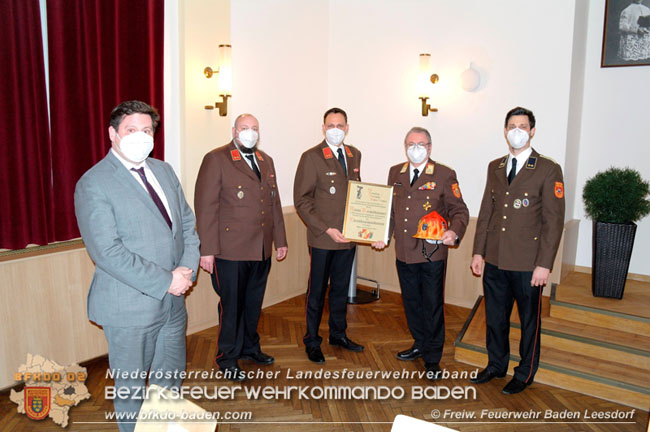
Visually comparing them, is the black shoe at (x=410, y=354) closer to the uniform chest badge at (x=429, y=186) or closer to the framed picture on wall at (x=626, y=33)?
the uniform chest badge at (x=429, y=186)

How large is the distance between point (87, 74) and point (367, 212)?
2.12 meters

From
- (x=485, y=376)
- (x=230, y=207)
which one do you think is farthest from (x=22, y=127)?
(x=485, y=376)

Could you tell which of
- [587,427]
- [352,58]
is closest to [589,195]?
[587,427]

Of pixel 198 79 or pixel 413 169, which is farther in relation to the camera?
pixel 198 79

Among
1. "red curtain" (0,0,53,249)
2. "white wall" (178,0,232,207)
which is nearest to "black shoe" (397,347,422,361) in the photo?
"white wall" (178,0,232,207)

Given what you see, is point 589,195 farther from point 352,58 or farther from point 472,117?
point 352,58

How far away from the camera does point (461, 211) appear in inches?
130

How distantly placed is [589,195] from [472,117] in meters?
1.32

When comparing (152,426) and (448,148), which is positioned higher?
(448,148)

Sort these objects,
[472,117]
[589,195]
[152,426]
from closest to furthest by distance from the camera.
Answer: [152,426], [589,195], [472,117]

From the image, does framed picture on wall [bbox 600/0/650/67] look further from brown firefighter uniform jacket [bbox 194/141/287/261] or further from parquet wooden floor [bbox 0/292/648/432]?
brown firefighter uniform jacket [bbox 194/141/287/261]

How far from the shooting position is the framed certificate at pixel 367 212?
11.1 ft

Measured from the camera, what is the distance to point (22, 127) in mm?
2998

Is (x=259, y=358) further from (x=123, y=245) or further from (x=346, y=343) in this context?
(x=123, y=245)
